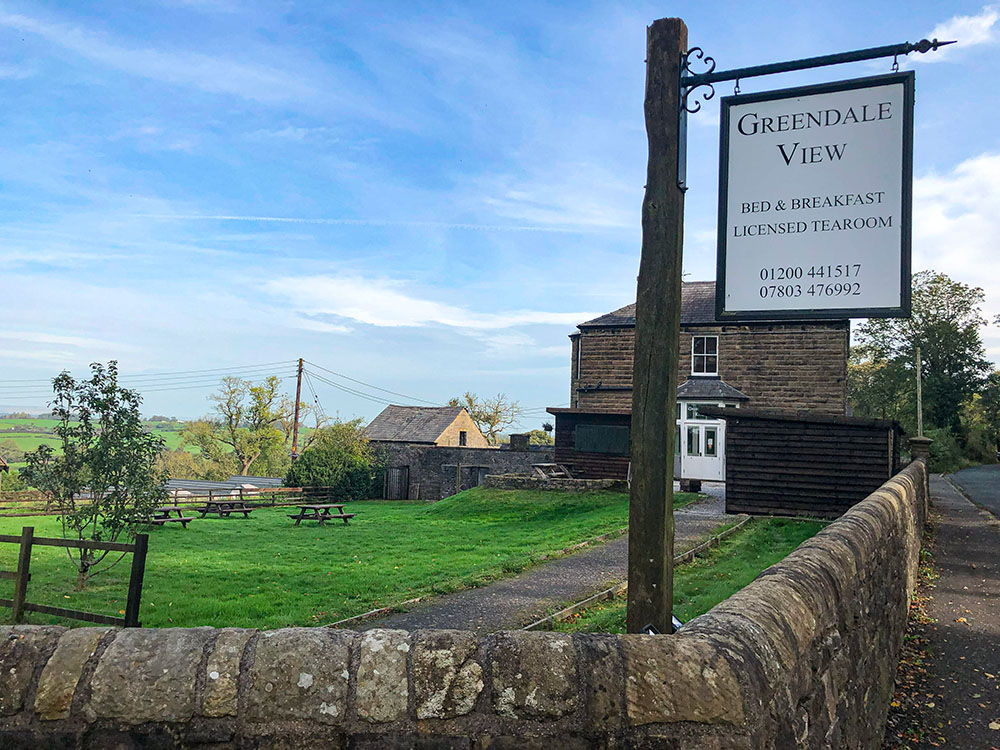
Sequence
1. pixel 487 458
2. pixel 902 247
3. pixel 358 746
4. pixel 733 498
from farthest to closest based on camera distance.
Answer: pixel 487 458
pixel 733 498
pixel 902 247
pixel 358 746

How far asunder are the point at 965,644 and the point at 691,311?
22490 millimetres

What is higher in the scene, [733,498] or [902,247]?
[902,247]

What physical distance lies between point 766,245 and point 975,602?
7.69 metres

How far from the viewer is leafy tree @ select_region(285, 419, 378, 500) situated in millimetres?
39594

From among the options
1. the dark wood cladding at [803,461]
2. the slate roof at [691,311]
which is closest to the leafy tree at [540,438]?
the slate roof at [691,311]

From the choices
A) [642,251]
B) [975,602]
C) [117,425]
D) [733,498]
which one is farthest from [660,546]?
[733,498]

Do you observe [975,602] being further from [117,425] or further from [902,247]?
[117,425]

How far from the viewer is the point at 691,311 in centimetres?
2966

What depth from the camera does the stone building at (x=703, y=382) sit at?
2673cm

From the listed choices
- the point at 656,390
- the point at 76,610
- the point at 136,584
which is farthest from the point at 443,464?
the point at 656,390

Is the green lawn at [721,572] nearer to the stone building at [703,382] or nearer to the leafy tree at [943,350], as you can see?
the stone building at [703,382]

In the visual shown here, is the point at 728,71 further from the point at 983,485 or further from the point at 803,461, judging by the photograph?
the point at 983,485

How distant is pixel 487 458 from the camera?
127 feet

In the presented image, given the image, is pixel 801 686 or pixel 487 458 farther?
pixel 487 458
